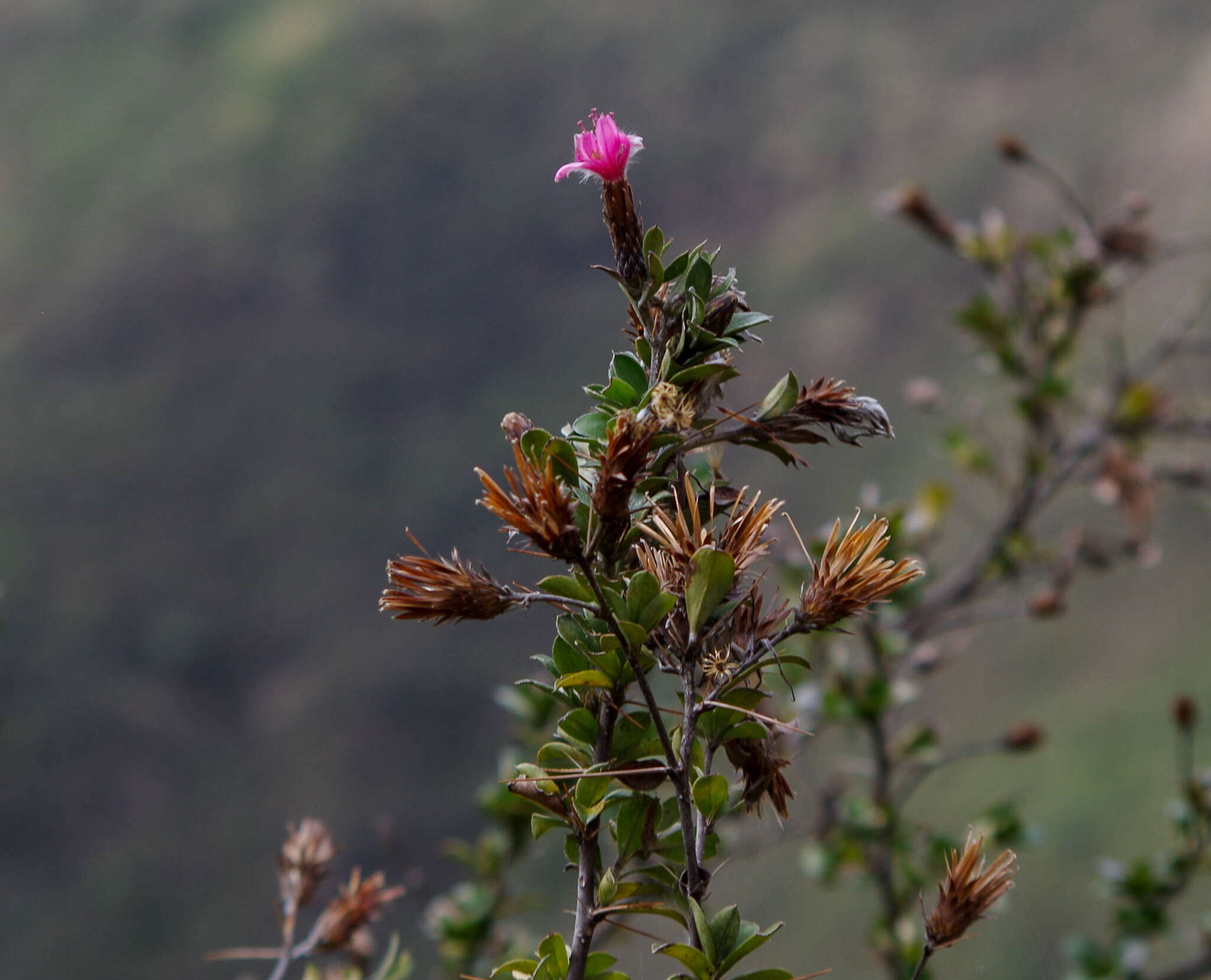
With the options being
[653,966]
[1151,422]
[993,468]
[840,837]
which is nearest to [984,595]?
[993,468]

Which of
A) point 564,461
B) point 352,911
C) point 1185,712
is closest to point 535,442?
point 564,461

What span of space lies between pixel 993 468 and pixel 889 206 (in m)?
0.40

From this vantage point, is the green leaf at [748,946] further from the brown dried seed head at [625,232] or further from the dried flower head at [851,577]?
the brown dried seed head at [625,232]

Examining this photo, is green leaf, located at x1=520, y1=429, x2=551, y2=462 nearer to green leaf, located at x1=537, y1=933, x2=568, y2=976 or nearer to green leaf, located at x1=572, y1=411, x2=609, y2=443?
green leaf, located at x1=572, y1=411, x2=609, y2=443

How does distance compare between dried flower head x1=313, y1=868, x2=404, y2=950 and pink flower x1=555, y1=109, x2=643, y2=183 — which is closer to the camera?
pink flower x1=555, y1=109, x2=643, y2=183

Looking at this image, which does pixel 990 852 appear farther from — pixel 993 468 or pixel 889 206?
pixel 889 206

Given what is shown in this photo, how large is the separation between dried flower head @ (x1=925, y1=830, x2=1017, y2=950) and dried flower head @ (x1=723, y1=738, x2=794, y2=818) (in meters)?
0.07

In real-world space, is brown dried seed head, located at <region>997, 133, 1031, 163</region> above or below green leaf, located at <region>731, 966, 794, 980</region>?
above

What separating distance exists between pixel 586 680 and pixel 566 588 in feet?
0.11

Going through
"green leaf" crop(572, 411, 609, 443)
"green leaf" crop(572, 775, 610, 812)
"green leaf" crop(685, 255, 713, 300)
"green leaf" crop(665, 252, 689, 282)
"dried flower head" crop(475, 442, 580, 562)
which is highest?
"green leaf" crop(665, 252, 689, 282)

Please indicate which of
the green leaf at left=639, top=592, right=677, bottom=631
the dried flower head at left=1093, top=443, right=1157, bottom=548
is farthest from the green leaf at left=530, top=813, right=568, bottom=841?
the dried flower head at left=1093, top=443, right=1157, bottom=548

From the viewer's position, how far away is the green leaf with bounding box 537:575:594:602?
0.38 metres

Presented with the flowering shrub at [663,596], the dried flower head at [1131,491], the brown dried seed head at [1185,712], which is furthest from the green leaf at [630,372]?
the dried flower head at [1131,491]

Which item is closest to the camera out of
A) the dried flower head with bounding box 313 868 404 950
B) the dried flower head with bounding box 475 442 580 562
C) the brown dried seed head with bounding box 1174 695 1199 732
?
the dried flower head with bounding box 475 442 580 562
